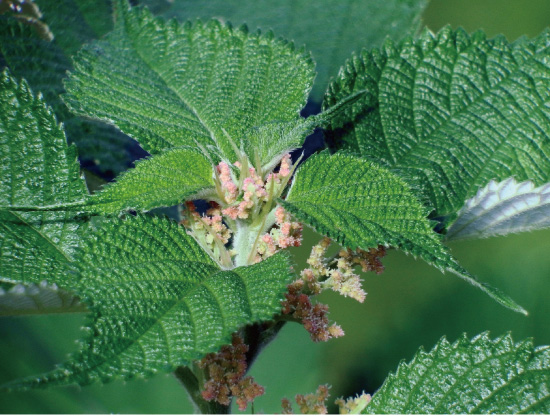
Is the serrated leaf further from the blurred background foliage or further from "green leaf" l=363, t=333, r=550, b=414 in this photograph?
the blurred background foliage

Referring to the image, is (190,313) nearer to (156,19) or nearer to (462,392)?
(462,392)

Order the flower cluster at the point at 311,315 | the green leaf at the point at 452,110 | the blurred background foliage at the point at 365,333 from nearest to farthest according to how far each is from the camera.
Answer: the flower cluster at the point at 311,315 → the green leaf at the point at 452,110 → the blurred background foliage at the point at 365,333

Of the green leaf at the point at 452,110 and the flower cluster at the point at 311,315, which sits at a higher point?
the green leaf at the point at 452,110

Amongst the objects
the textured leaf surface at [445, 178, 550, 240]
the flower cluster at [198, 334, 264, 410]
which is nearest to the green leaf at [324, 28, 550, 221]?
the textured leaf surface at [445, 178, 550, 240]

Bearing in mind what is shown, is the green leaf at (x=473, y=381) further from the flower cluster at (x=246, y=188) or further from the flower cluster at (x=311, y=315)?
the flower cluster at (x=246, y=188)

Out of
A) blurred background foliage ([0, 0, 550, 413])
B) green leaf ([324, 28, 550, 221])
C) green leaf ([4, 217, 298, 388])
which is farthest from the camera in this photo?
blurred background foliage ([0, 0, 550, 413])

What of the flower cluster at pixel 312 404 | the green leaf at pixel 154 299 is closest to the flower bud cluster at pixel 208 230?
the green leaf at pixel 154 299

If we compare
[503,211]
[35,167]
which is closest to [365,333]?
[503,211]
